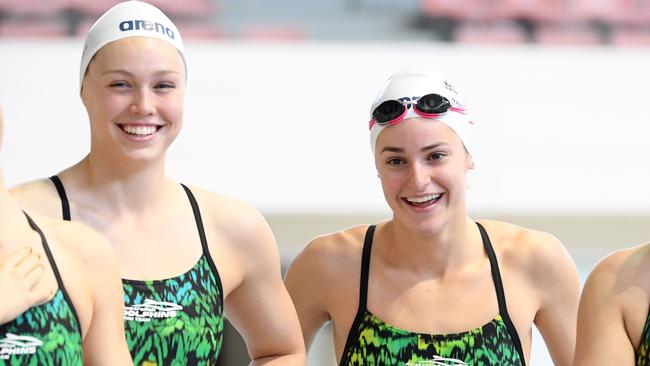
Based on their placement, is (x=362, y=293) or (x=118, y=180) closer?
(x=118, y=180)

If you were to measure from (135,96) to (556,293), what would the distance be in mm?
1144

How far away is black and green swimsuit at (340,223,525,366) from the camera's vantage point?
2.62m

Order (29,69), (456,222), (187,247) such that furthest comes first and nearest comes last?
1. (29,69)
2. (456,222)
3. (187,247)

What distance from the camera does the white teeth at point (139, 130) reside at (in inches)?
96.7

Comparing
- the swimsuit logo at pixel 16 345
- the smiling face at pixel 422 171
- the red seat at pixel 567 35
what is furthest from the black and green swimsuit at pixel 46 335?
the red seat at pixel 567 35

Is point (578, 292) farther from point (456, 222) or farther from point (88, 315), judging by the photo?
point (88, 315)

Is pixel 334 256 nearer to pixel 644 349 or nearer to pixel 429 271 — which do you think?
→ pixel 429 271

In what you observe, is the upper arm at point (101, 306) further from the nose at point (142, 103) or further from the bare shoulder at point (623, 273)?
the bare shoulder at point (623, 273)

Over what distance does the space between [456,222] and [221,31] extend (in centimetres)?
278

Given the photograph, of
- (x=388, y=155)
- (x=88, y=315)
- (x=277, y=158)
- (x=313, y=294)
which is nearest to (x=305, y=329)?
(x=313, y=294)

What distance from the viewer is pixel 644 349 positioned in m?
2.19

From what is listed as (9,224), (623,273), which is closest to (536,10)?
(623,273)

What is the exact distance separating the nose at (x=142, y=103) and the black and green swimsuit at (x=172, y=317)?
0.83ft

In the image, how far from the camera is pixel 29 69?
16.4ft
